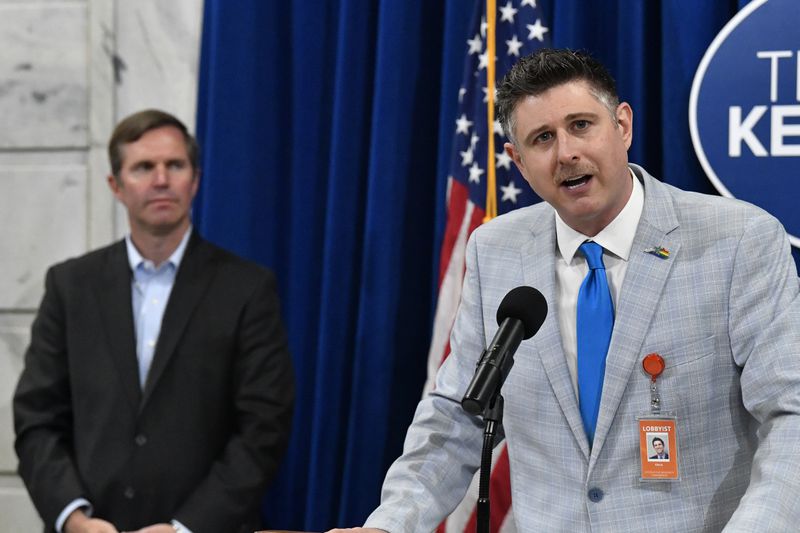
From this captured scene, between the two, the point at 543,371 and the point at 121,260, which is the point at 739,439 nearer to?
the point at 543,371

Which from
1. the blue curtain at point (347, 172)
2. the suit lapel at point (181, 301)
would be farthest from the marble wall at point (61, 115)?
the suit lapel at point (181, 301)

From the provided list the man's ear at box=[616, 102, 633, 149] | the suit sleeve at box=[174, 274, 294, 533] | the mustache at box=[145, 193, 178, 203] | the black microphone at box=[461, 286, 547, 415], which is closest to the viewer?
the black microphone at box=[461, 286, 547, 415]

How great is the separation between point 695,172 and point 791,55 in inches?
16.8

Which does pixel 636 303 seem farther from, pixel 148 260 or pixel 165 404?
pixel 148 260

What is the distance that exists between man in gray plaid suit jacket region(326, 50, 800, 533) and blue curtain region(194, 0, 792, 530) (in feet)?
3.89

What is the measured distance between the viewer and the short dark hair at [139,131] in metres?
3.48

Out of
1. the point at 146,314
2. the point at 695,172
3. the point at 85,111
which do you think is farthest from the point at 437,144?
the point at 85,111

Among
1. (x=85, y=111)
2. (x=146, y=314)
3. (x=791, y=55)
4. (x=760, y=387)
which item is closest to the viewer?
(x=760, y=387)

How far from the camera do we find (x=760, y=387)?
6.30ft

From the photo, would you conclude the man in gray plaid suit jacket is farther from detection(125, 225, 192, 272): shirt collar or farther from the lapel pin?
detection(125, 225, 192, 272): shirt collar

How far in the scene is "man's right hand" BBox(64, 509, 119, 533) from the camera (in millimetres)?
3086

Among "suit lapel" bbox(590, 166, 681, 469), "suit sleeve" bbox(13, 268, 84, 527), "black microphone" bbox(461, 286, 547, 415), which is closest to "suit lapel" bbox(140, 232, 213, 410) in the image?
"suit sleeve" bbox(13, 268, 84, 527)

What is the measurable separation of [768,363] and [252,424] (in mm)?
1746

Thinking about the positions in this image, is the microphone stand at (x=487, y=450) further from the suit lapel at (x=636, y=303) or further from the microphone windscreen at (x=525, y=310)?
the suit lapel at (x=636, y=303)
